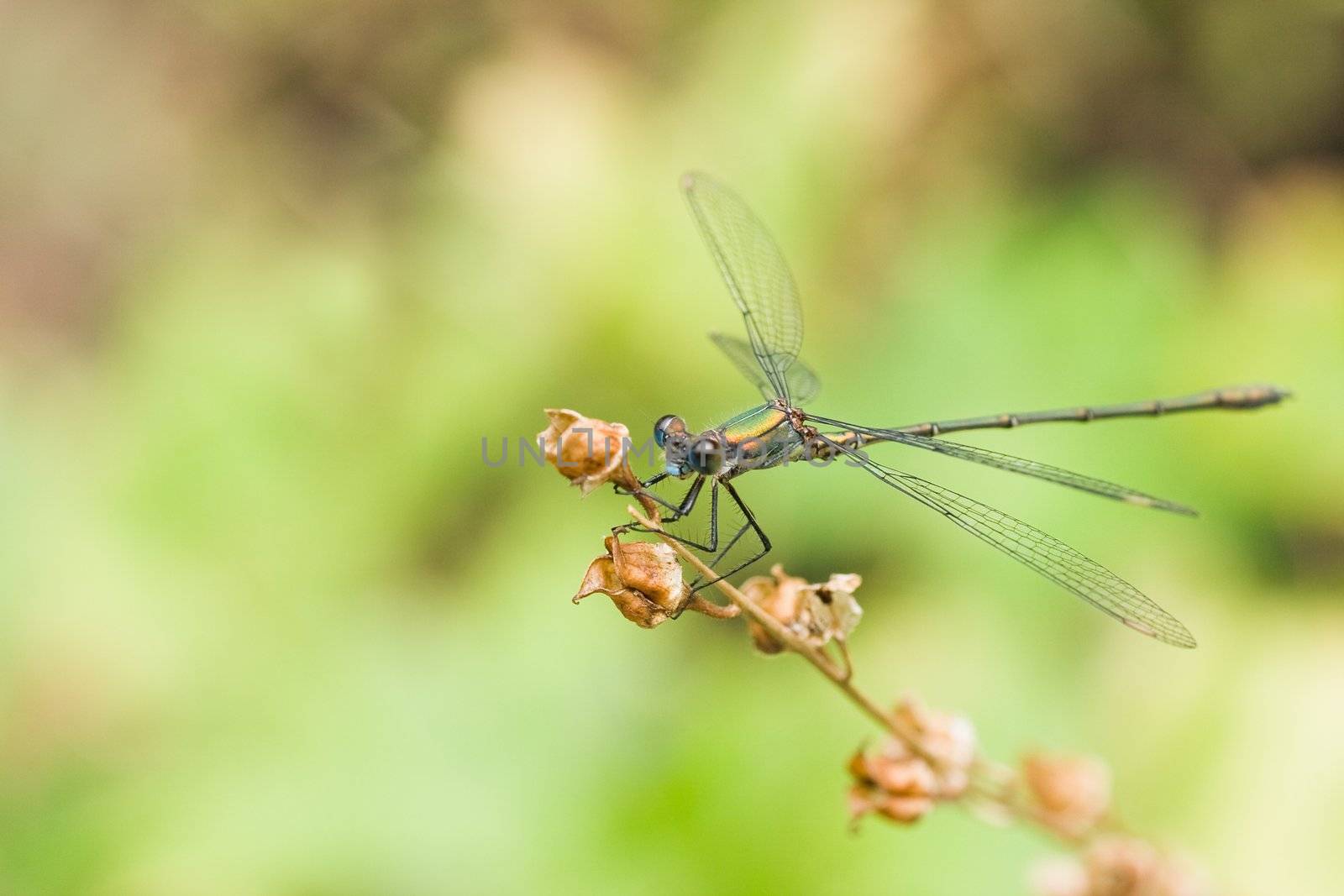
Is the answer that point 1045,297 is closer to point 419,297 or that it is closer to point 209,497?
point 419,297

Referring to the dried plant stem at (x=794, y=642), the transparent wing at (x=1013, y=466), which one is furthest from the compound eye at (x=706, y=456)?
the dried plant stem at (x=794, y=642)

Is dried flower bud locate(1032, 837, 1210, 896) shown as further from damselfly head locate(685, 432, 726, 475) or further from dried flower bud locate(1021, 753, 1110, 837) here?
damselfly head locate(685, 432, 726, 475)

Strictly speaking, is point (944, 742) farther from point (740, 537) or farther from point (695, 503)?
point (695, 503)

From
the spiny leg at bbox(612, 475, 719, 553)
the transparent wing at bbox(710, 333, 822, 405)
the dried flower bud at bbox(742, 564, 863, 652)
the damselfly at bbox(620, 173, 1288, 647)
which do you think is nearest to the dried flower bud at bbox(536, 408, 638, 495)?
the damselfly at bbox(620, 173, 1288, 647)

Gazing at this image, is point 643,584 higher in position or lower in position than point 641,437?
lower

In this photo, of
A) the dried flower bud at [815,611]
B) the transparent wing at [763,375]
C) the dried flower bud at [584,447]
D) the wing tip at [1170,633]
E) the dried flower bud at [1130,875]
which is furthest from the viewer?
the transparent wing at [763,375]

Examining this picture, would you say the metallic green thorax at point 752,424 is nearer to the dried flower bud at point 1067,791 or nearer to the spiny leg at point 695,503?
the spiny leg at point 695,503

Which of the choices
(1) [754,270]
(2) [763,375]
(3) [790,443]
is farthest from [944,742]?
(1) [754,270]
